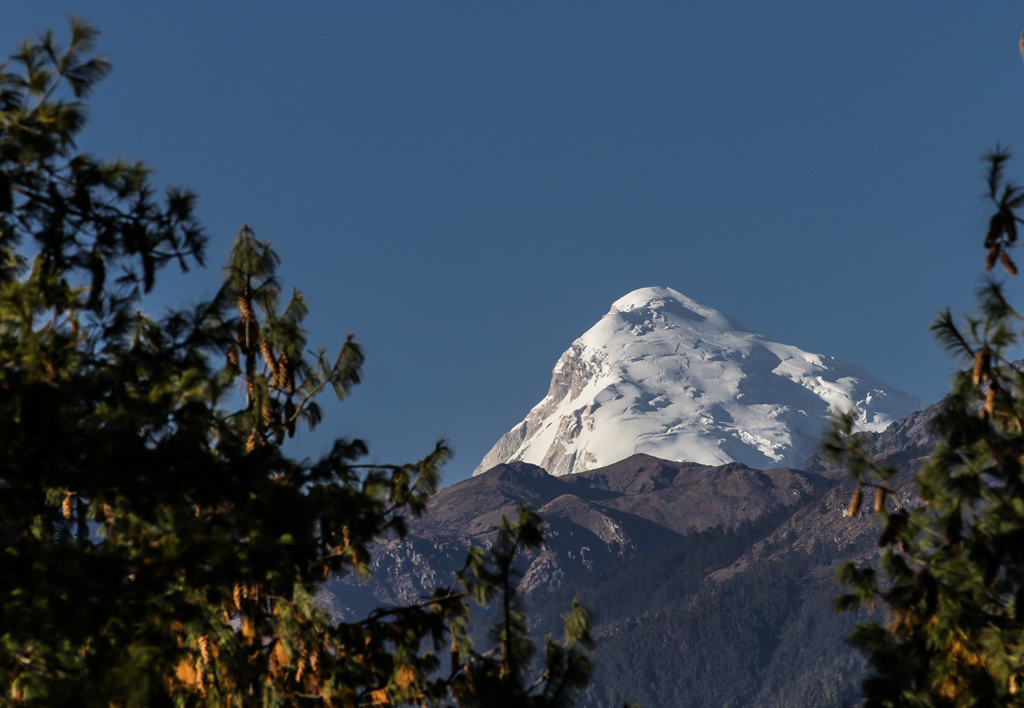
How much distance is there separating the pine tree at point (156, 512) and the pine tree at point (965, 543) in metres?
3.59

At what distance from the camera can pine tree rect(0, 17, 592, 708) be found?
8.29 meters

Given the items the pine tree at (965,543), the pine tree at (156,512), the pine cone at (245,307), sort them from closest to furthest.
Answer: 1. the pine tree at (156,512)
2. the pine tree at (965,543)
3. the pine cone at (245,307)

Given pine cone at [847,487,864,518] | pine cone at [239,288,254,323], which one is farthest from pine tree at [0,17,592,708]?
pine cone at [847,487,864,518]

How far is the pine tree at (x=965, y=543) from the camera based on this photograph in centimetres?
1121

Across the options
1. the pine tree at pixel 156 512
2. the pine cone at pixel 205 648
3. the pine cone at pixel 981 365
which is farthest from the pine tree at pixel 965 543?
the pine cone at pixel 205 648

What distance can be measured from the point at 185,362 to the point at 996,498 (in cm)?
824

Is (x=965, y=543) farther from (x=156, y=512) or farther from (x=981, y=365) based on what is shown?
(x=156, y=512)

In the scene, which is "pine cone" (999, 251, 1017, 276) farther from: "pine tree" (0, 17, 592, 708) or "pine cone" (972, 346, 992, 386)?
"pine tree" (0, 17, 592, 708)

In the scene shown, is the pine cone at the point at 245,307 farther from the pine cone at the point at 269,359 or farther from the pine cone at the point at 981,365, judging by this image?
the pine cone at the point at 981,365

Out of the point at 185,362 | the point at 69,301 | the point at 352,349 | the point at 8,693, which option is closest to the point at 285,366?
the point at 352,349

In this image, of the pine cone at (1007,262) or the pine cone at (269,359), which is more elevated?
the pine cone at (269,359)

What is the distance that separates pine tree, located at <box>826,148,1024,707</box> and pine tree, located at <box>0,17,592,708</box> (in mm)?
3591

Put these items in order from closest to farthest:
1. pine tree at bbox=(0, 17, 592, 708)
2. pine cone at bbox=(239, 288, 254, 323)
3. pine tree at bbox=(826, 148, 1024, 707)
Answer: pine tree at bbox=(0, 17, 592, 708) < pine tree at bbox=(826, 148, 1024, 707) < pine cone at bbox=(239, 288, 254, 323)

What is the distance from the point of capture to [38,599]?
7.94 metres
